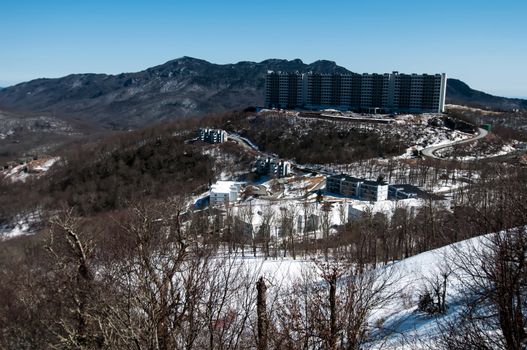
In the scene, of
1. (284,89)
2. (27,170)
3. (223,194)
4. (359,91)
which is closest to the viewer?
(223,194)

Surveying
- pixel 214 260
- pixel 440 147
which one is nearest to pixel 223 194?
pixel 440 147

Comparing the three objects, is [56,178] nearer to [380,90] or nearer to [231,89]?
[380,90]

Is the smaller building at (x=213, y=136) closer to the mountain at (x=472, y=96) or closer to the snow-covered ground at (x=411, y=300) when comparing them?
the snow-covered ground at (x=411, y=300)

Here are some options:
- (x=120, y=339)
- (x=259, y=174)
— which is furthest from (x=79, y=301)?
(x=259, y=174)

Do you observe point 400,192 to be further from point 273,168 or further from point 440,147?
point 440,147

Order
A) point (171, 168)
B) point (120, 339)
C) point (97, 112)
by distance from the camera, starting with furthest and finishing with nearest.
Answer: point (97, 112)
point (171, 168)
point (120, 339)

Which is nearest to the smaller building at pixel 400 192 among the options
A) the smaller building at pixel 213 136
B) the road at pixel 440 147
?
the road at pixel 440 147
